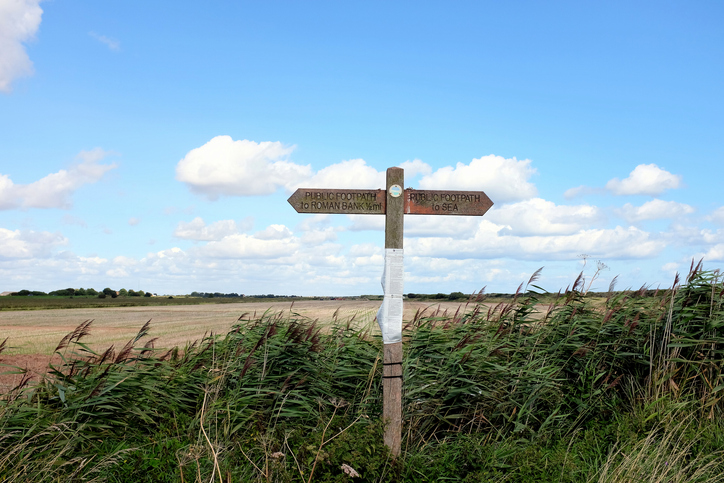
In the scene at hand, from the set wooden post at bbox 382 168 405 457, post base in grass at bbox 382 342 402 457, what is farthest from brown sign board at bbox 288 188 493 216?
post base in grass at bbox 382 342 402 457

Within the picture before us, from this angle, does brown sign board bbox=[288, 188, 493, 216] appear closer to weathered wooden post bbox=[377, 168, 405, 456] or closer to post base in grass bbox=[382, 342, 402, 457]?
weathered wooden post bbox=[377, 168, 405, 456]

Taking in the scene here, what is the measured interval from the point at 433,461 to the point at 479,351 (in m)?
2.09

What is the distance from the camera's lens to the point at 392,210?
19.6ft

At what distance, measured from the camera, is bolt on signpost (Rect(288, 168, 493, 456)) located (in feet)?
18.3

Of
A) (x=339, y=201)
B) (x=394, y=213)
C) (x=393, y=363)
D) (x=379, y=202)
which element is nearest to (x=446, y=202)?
(x=394, y=213)

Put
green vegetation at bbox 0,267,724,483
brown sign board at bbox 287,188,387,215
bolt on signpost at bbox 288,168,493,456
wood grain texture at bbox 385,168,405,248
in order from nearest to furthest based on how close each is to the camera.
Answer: green vegetation at bbox 0,267,724,483
bolt on signpost at bbox 288,168,493,456
wood grain texture at bbox 385,168,405,248
brown sign board at bbox 287,188,387,215

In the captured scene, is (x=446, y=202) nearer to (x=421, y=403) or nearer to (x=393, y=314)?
(x=393, y=314)

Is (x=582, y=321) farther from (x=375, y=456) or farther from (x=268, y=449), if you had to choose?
(x=268, y=449)

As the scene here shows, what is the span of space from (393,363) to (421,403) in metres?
0.92

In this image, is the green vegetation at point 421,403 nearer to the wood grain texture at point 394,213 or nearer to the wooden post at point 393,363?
the wooden post at point 393,363

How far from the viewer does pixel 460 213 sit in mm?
6195

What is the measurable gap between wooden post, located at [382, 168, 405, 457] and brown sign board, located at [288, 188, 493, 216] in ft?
0.34

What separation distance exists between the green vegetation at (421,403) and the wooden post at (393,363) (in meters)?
0.24

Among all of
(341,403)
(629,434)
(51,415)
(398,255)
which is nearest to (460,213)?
(398,255)
